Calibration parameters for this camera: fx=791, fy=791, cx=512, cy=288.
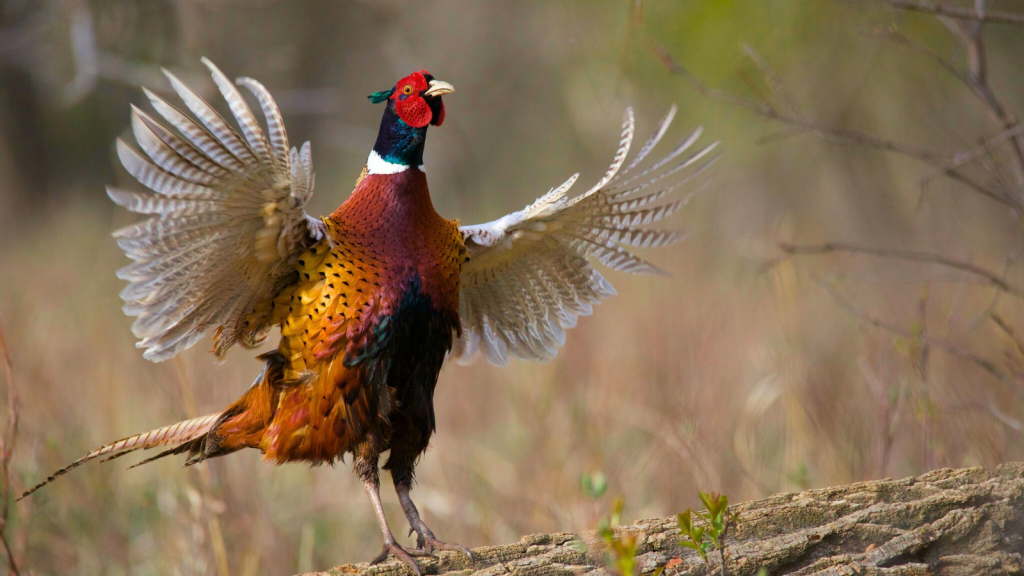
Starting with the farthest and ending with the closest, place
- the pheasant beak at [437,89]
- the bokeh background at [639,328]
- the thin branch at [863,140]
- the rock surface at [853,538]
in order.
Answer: the bokeh background at [639,328], the pheasant beak at [437,89], the thin branch at [863,140], the rock surface at [853,538]

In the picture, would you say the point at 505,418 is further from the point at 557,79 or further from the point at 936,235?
the point at 557,79

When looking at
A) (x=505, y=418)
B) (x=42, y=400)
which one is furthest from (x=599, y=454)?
(x=42, y=400)

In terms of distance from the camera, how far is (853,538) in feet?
8.60

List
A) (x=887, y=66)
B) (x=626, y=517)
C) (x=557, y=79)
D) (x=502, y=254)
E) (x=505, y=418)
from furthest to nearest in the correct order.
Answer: (x=557, y=79)
(x=887, y=66)
(x=505, y=418)
(x=626, y=517)
(x=502, y=254)

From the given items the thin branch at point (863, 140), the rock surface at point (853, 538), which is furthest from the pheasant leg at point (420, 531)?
the thin branch at point (863, 140)

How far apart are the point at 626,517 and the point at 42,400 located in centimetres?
391

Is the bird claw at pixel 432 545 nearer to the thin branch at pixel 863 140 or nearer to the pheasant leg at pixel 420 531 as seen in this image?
the pheasant leg at pixel 420 531

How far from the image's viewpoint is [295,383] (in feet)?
10.6

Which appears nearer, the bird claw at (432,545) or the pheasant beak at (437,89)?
the bird claw at (432,545)

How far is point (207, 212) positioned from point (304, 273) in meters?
0.47

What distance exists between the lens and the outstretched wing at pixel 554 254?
12.3ft

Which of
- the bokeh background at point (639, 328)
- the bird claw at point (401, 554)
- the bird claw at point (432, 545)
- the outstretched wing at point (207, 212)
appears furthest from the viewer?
the bokeh background at point (639, 328)

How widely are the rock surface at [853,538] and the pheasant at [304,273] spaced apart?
41 cm

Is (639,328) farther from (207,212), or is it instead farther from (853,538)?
(207,212)
